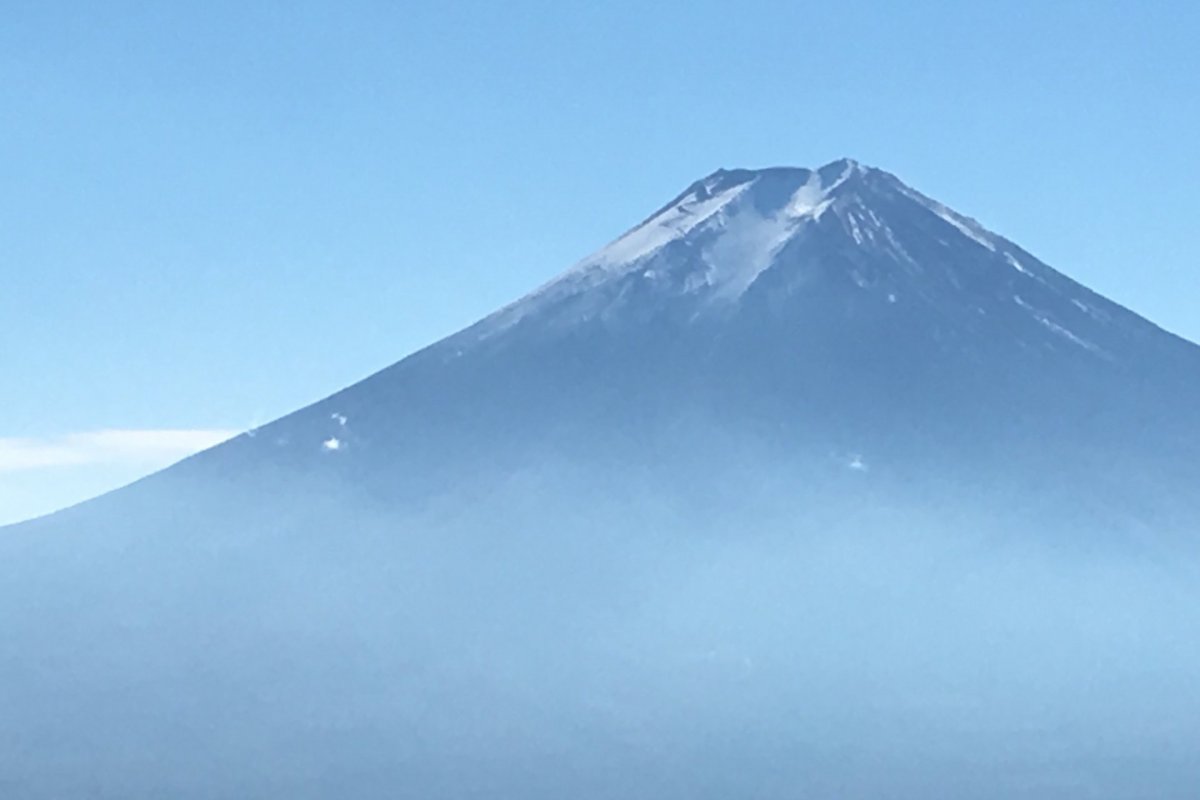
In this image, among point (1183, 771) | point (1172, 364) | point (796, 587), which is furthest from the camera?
point (1172, 364)

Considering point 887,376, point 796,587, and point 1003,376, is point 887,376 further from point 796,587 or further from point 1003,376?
point 796,587

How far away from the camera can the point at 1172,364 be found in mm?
114188

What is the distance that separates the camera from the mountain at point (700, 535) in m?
96.7

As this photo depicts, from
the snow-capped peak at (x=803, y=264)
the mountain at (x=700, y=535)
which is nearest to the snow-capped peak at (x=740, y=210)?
the snow-capped peak at (x=803, y=264)

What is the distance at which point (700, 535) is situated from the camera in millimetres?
108875

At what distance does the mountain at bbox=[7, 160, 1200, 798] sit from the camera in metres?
96.7

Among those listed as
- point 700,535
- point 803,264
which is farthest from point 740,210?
point 700,535

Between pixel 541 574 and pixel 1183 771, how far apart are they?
121ft

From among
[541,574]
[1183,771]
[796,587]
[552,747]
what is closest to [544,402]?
[541,574]

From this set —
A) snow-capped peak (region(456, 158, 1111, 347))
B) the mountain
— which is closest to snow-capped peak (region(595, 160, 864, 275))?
snow-capped peak (region(456, 158, 1111, 347))

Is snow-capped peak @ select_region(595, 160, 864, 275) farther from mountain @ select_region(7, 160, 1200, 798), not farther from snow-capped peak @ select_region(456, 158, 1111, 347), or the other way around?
mountain @ select_region(7, 160, 1200, 798)

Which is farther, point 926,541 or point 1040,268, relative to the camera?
point 1040,268

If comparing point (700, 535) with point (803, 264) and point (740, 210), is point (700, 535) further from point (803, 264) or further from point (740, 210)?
point (740, 210)

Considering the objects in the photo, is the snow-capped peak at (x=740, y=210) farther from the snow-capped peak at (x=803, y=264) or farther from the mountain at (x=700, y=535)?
the mountain at (x=700, y=535)
